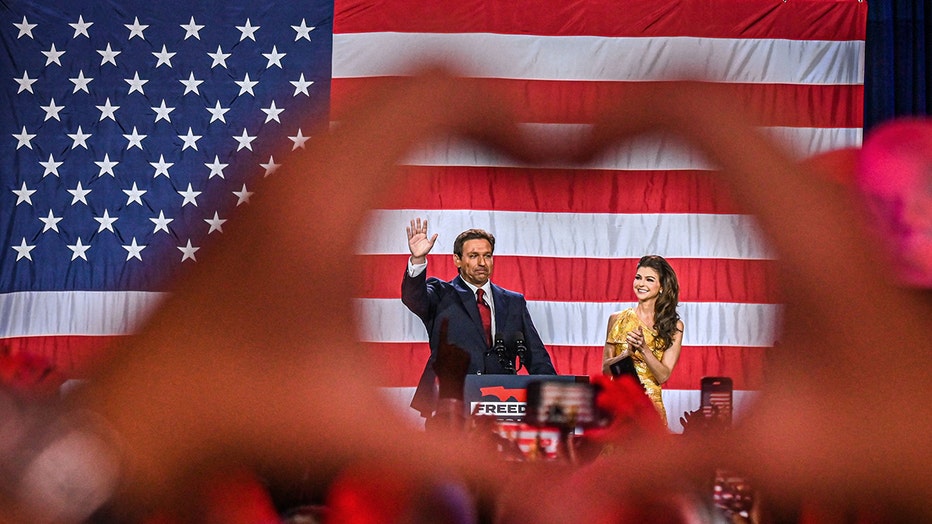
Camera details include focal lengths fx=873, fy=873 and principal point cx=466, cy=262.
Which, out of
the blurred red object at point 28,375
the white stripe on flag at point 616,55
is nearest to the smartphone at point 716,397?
the blurred red object at point 28,375

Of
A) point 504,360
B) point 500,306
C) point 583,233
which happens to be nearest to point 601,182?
point 583,233

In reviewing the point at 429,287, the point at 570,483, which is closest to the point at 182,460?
the point at 570,483

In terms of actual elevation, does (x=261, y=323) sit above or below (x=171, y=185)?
below

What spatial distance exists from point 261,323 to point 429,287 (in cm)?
257

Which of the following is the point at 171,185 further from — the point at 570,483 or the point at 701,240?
the point at 570,483

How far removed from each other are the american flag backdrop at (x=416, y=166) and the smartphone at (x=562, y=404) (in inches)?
124

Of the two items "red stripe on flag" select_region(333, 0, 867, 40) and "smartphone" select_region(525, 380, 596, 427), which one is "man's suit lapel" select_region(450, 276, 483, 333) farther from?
"smartphone" select_region(525, 380, 596, 427)

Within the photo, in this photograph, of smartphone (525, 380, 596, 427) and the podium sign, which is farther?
the podium sign

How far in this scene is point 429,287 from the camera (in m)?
3.06

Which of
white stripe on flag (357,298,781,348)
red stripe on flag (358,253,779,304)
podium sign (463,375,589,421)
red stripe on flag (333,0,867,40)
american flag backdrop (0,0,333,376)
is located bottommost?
podium sign (463,375,589,421)

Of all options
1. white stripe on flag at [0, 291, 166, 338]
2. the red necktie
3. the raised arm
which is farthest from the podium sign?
white stripe on flag at [0, 291, 166, 338]

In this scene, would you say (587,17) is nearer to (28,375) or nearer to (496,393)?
(496,393)

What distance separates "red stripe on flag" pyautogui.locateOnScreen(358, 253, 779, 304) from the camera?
3.97 m

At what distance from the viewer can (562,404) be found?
0.68m
